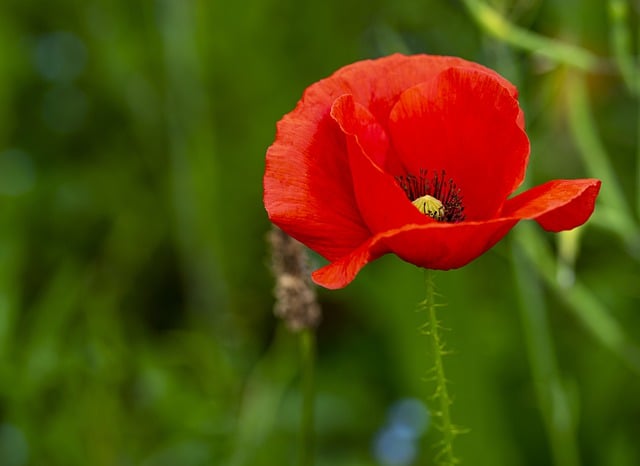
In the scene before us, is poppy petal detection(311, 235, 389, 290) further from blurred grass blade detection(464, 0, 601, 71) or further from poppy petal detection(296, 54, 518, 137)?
blurred grass blade detection(464, 0, 601, 71)

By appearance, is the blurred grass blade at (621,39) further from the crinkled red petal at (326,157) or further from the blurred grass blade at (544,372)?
the crinkled red petal at (326,157)

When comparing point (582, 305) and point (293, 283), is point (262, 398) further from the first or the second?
point (293, 283)

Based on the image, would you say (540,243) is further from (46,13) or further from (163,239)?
(46,13)

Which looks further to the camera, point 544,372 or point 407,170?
point 544,372

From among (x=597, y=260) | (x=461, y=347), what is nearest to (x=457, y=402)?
(x=461, y=347)

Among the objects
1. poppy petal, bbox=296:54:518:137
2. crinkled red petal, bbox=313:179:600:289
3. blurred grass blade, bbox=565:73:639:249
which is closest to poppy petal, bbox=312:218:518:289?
crinkled red petal, bbox=313:179:600:289

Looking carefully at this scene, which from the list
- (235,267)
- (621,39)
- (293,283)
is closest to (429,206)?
(293,283)
